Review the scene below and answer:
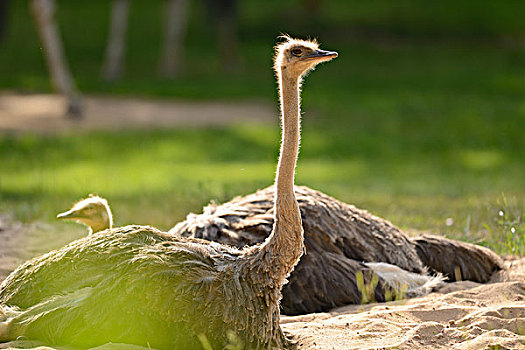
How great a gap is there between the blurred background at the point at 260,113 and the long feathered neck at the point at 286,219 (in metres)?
2.81

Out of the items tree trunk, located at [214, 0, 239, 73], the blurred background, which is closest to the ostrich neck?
the blurred background

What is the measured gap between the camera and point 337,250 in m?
6.30

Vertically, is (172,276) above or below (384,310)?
above

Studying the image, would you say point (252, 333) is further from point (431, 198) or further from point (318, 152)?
point (318, 152)

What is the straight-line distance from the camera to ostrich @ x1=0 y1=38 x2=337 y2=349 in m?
4.73

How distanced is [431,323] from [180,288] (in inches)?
57.2

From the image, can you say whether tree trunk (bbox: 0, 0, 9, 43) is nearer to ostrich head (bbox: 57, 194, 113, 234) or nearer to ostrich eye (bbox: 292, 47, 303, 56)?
ostrich head (bbox: 57, 194, 113, 234)

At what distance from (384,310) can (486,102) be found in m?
17.0

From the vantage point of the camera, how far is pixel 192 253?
5.00 metres

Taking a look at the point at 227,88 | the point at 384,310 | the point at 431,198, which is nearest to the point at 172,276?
the point at 384,310

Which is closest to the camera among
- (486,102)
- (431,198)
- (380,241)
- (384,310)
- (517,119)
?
(384,310)

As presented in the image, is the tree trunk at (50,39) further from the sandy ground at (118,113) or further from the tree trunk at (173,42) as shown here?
the tree trunk at (173,42)

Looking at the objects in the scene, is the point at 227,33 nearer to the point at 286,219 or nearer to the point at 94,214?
the point at 94,214

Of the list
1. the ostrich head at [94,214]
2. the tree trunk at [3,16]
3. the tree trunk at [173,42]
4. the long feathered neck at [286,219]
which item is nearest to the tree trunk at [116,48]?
the tree trunk at [173,42]
